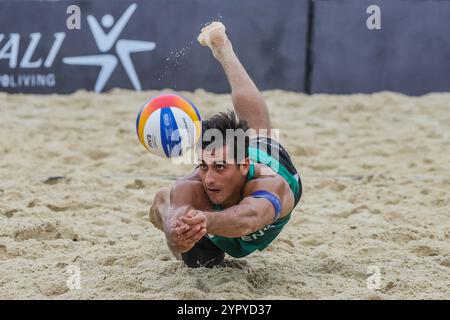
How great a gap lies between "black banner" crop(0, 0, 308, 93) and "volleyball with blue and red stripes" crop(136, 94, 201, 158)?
4007 mm

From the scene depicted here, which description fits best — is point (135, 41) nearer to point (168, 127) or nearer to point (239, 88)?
point (239, 88)

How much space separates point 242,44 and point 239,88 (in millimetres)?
3434

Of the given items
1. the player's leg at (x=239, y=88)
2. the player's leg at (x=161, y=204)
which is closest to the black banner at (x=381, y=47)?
the player's leg at (x=239, y=88)

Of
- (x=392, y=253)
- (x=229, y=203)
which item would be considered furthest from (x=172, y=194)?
(x=392, y=253)

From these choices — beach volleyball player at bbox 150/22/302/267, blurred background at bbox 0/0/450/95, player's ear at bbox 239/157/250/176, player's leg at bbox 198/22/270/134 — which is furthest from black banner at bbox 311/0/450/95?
player's ear at bbox 239/157/250/176

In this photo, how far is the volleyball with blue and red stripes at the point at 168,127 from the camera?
3.60m

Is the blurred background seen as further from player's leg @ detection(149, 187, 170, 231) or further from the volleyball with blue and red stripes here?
player's leg @ detection(149, 187, 170, 231)

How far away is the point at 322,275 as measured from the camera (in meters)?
3.34

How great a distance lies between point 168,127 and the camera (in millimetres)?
3604

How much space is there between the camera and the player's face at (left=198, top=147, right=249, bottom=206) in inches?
117

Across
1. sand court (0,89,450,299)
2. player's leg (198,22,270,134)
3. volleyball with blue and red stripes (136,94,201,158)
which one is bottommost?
sand court (0,89,450,299)

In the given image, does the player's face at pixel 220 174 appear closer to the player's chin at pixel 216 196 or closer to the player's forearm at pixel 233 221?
the player's chin at pixel 216 196

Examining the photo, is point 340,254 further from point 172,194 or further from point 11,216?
point 11,216

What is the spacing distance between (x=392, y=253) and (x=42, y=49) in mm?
5000
